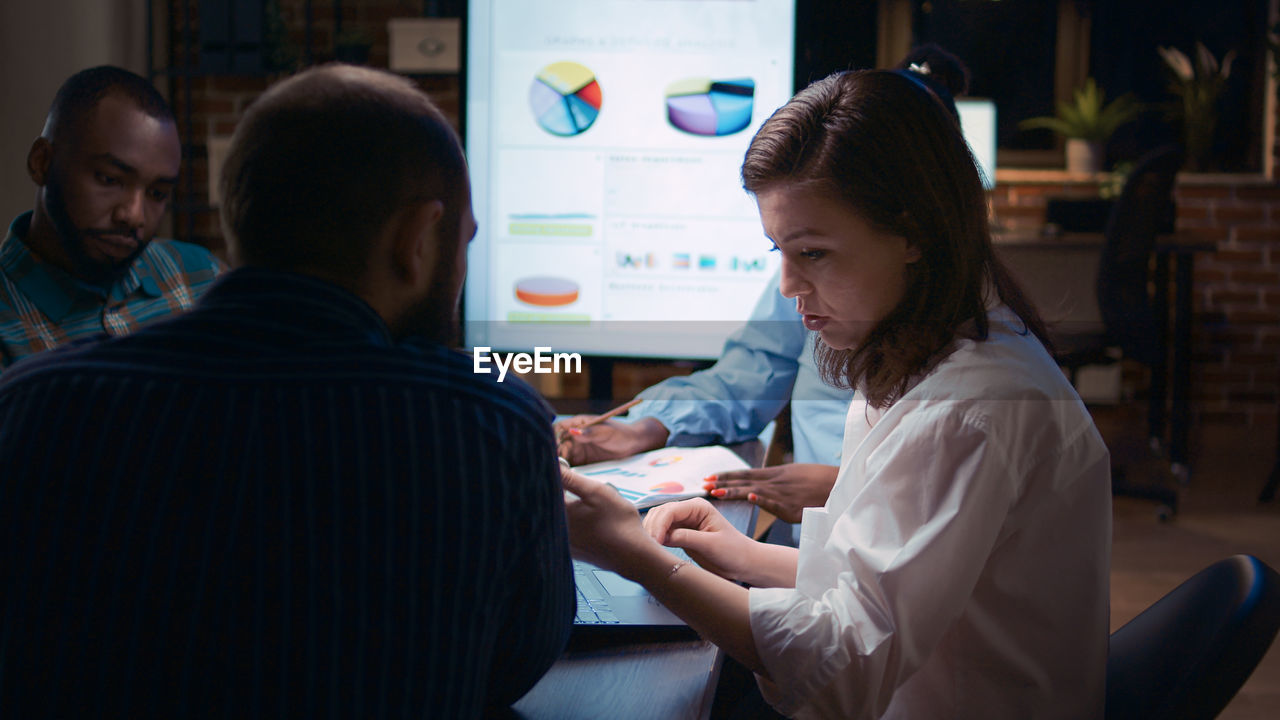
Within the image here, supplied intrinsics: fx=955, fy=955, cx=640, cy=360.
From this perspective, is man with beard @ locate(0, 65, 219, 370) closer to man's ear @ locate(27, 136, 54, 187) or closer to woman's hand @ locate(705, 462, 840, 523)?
man's ear @ locate(27, 136, 54, 187)

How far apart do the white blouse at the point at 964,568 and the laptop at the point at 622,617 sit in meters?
0.07

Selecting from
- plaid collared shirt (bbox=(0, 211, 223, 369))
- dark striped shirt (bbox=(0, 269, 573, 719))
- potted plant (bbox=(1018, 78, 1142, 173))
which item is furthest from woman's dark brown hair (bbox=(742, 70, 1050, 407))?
potted plant (bbox=(1018, 78, 1142, 173))

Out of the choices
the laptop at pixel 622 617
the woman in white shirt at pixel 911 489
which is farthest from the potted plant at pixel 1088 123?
the laptop at pixel 622 617

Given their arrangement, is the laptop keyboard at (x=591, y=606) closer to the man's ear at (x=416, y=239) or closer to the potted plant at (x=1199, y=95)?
the man's ear at (x=416, y=239)

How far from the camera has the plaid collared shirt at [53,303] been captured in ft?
4.22

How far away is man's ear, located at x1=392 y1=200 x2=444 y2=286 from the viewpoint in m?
0.53

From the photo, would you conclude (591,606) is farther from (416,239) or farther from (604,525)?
(416,239)

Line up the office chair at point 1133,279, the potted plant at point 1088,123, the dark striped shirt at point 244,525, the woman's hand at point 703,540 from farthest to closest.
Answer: the potted plant at point 1088,123, the office chair at point 1133,279, the woman's hand at point 703,540, the dark striped shirt at point 244,525

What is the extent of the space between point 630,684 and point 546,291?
0.84 metres

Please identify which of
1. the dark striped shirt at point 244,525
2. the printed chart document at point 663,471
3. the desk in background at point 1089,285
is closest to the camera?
the dark striped shirt at point 244,525

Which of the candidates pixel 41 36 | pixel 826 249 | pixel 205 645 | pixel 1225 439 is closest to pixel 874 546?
pixel 826 249

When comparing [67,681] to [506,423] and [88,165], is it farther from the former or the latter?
[88,165]

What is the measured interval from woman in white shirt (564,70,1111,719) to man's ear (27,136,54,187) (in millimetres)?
1022

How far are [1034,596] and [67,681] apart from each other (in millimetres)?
629
